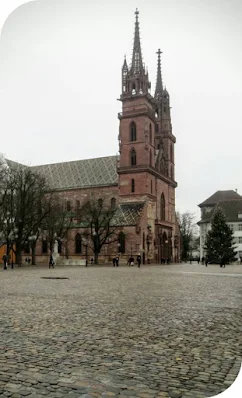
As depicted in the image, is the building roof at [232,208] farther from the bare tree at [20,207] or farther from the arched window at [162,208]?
the bare tree at [20,207]

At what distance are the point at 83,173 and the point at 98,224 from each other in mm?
18233

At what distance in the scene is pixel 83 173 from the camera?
70.1 m

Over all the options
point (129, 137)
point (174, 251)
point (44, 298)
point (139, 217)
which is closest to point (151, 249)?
point (139, 217)

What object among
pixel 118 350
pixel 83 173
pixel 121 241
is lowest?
pixel 118 350

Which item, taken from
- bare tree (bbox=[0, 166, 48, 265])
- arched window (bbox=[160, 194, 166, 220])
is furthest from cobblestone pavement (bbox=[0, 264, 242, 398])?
arched window (bbox=[160, 194, 166, 220])

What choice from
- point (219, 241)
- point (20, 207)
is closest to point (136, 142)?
point (219, 241)

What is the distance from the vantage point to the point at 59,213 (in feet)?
175

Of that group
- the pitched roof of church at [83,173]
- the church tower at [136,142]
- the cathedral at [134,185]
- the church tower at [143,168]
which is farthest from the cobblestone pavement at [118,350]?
the pitched roof of church at [83,173]

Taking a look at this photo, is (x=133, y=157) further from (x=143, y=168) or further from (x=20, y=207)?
(x=20, y=207)

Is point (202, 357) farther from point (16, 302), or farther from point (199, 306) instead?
point (16, 302)

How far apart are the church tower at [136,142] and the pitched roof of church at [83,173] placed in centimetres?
426

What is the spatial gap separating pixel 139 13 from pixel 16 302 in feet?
31.0

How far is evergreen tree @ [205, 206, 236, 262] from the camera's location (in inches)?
2299

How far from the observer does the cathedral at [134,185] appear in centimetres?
5778
